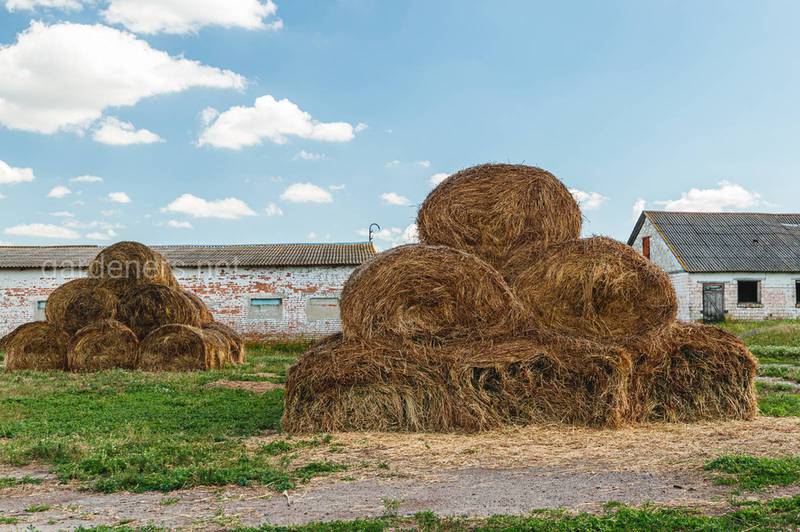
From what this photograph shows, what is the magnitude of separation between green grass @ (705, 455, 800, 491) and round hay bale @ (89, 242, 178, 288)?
600 inches

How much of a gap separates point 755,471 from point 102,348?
14.4 metres

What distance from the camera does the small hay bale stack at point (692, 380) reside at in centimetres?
864

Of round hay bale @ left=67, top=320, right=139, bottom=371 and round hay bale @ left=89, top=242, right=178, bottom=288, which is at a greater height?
round hay bale @ left=89, top=242, right=178, bottom=288

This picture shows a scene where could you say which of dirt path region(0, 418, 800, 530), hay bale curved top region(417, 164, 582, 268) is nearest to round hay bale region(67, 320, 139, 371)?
hay bale curved top region(417, 164, 582, 268)

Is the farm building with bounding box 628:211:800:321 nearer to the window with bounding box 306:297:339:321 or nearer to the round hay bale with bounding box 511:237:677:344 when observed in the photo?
the window with bounding box 306:297:339:321

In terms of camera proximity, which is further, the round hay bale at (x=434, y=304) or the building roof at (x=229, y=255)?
the building roof at (x=229, y=255)

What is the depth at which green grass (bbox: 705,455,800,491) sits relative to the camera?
558cm

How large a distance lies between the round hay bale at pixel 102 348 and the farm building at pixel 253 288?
33.2 ft

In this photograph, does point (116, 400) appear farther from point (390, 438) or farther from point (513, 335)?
point (513, 335)

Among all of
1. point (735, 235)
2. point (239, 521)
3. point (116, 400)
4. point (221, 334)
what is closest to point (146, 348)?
point (221, 334)

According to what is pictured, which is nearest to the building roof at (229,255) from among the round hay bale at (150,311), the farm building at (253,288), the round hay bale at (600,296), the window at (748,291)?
the farm building at (253,288)

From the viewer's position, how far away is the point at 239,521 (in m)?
4.92

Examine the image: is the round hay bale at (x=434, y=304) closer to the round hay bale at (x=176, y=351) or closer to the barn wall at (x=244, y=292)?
the round hay bale at (x=176, y=351)

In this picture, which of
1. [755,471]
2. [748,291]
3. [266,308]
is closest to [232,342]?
[266,308]
